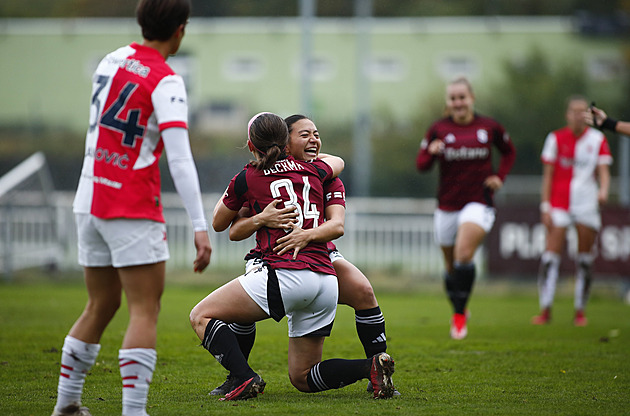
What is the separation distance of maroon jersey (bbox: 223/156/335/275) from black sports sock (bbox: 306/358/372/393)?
20.1 inches

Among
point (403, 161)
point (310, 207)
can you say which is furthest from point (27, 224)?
point (403, 161)

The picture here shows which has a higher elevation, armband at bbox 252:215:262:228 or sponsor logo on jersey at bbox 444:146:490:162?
sponsor logo on jersey at bbox 444:146:490:162

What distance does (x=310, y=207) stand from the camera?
4504 millimetres

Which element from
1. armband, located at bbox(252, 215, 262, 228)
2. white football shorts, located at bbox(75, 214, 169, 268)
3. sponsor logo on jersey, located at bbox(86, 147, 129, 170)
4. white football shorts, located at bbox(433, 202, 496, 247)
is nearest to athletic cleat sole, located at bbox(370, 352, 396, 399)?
armband, located at bbox(252, 215, 262, 228)

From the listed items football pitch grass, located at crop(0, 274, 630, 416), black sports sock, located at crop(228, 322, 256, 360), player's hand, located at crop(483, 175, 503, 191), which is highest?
player's hand, located at crop(483, 175, 503, 191)

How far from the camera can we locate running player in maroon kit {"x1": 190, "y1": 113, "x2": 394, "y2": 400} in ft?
14.3

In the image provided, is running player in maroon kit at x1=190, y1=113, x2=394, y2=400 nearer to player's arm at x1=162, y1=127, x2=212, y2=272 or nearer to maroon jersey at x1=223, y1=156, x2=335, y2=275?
maroon jersey at x1=223, y1=156, x2=335, y2=275

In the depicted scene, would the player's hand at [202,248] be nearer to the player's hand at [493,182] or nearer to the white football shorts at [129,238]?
the white football shorts at [129,238]

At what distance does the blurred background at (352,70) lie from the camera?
25266 mm

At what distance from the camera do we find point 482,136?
26.3ft

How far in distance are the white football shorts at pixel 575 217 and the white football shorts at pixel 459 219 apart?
83.7 inches

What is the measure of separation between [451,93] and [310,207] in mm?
3962

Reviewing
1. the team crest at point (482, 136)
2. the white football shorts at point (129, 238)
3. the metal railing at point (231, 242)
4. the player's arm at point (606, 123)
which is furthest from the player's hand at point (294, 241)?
the metal railing at point (231, 242)

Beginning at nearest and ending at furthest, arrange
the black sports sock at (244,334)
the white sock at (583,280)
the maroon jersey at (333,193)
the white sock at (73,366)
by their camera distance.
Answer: the white sock at (73,366)
the maroon jersey at (333,193)
the black sports sock at (244,334)
the white sock at (583,280)
